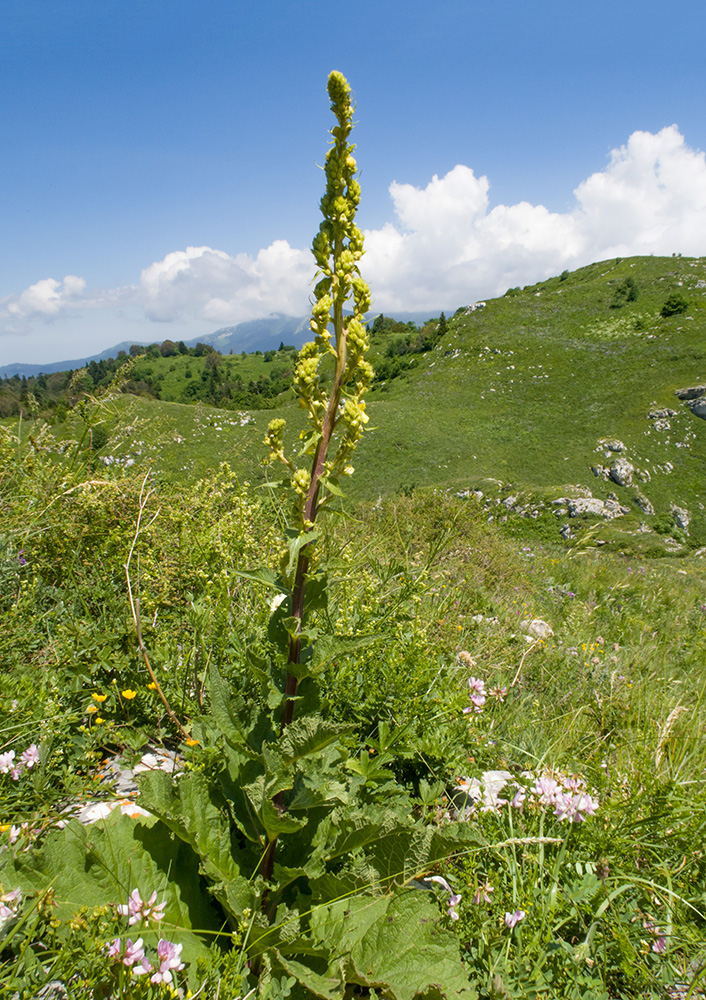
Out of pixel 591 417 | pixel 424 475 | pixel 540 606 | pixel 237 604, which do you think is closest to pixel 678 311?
pixel 591 417

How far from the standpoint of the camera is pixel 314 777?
1856 millimetres

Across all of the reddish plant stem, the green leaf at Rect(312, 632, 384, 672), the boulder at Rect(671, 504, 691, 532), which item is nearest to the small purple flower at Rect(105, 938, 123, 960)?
the reddish plant stem

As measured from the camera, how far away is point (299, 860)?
2.06 metres

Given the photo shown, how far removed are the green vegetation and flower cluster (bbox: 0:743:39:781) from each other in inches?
0.7

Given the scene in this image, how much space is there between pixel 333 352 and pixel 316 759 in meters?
1.60

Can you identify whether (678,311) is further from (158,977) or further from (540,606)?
(158,977)

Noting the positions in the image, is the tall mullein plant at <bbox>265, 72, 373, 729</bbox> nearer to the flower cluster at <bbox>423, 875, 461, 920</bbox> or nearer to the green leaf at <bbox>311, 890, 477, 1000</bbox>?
the green leaf at <bbox>311, 890, 477, 1000</bbox>

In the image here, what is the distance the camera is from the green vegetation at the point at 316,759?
1775 millimetres

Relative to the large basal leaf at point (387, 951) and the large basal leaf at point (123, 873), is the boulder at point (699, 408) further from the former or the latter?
the large basal leaf at point (123, 873)

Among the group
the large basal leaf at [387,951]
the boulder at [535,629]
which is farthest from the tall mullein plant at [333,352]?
the boulder at [535,629]

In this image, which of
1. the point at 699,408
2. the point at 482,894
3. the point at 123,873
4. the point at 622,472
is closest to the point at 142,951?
the point at 123,873

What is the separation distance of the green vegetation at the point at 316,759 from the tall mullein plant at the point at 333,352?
1 centimetres

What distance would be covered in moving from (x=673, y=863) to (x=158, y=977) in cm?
236

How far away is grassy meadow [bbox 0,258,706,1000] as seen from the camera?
5.81 ft
